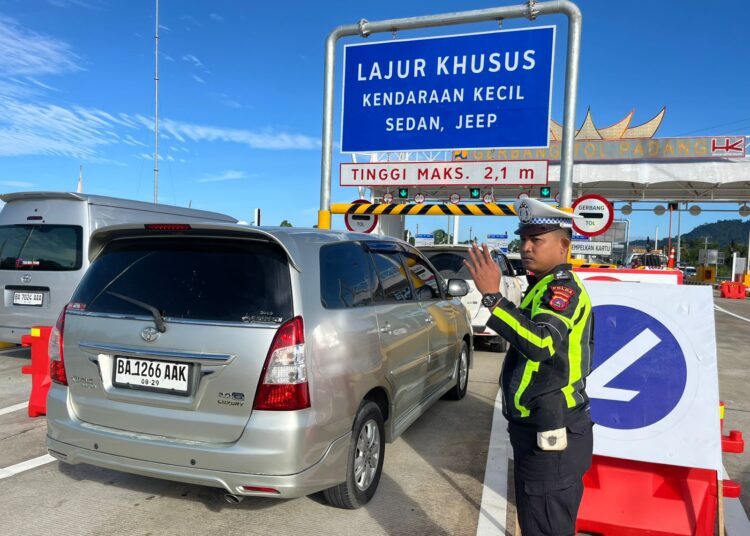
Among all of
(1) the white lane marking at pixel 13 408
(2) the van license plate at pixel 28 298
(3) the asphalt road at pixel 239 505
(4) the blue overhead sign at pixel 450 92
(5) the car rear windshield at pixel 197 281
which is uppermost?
(4) the blue overhead sign at pixel 450 92

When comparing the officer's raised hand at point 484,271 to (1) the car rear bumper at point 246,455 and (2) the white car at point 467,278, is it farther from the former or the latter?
(2) the white car at point 467,278

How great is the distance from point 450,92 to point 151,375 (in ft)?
21.9

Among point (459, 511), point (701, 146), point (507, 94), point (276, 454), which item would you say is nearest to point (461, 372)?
point (459, 511)

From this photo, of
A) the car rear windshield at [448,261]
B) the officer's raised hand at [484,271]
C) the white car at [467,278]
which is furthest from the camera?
the car rear windshield at [448,261]

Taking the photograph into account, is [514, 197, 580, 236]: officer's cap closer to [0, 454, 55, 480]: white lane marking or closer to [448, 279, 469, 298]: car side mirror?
[448, 279, 469, 298]: car side mirror

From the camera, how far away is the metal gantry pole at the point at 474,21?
7199mm

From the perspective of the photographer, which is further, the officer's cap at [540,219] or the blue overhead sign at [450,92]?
the blue overhead sign at [450,92]

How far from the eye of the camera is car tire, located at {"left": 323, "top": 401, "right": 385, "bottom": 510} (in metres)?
3.16

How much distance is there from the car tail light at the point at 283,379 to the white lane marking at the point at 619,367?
5.62 feet

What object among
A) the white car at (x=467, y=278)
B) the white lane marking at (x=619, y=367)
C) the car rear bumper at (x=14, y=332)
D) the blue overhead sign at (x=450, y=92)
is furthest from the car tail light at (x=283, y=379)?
the blue overhead sign at (x=450, y=92)

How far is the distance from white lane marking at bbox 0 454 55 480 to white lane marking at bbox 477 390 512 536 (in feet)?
10.3

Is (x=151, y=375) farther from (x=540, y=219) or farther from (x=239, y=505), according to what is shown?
(x=540, y=219)

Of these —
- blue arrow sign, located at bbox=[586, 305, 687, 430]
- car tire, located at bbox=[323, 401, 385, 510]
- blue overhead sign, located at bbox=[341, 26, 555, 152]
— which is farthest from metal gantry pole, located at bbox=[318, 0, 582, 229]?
car tire, located at bbox=[323, 401, 385, 510]

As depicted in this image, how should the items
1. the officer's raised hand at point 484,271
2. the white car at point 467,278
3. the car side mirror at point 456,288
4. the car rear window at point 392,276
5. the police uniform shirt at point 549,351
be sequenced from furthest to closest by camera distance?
the white car at point 467,278, the car side mirror at point 456,288, the car rear window at point 392,276, the officer's raised hand at point 484,271, the police uniform shirt at point 549,351
